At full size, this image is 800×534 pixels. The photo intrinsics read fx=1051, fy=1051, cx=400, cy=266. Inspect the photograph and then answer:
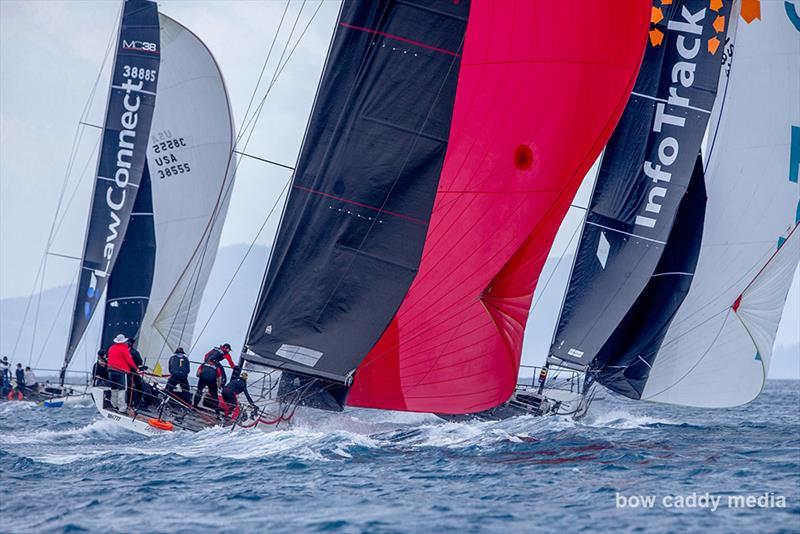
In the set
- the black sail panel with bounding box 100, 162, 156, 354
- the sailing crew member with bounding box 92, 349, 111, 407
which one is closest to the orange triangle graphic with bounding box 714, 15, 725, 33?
the sailing crew member with bounding box 92, 349, 111, 407

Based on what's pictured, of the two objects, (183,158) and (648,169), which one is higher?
(648,169)

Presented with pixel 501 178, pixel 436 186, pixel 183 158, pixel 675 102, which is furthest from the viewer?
pixel 183 158

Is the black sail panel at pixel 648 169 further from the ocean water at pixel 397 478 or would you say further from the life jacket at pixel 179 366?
the life jacket at pixel 179 366

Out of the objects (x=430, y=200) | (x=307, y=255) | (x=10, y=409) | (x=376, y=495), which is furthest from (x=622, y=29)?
(x=10, y=409)

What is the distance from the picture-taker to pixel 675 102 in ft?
57.1

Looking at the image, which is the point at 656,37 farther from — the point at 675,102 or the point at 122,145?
the point at 122,145

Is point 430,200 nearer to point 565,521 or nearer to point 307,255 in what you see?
point 307,255

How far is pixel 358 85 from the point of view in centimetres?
1198

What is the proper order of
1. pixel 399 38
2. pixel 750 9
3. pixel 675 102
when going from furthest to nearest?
pixel 675 102 → pixel 750 9 → pixel 399 38

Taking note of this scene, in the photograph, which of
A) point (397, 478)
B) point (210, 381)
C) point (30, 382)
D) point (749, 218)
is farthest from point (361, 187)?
point (30, 382)

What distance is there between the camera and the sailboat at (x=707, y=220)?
56.8 feet

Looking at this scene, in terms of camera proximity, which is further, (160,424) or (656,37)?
(656,37)

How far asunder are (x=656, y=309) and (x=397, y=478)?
8.82 m

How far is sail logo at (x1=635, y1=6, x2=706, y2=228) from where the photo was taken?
17297 millimetres
